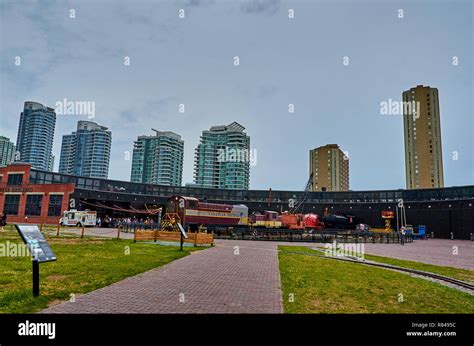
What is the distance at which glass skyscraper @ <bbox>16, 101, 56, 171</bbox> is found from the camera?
191 metres

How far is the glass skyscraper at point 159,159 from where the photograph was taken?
579 ft

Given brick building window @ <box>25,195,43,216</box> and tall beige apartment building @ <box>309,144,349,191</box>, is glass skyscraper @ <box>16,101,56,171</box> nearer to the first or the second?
brick building window @ <box>25,195,43,216</box>

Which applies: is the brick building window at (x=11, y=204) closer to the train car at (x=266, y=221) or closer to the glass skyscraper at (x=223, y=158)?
the train car at (x=266, y=221)

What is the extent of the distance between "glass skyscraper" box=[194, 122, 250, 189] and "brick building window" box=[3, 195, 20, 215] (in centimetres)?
10927

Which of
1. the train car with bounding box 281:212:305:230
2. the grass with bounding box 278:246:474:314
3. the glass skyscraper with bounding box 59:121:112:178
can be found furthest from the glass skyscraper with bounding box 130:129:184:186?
the grass with bounding box 278:246:474:314

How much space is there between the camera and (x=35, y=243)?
316 inches

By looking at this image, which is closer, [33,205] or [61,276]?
[61,276]

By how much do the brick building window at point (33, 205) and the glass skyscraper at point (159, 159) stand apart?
114434 millimetres

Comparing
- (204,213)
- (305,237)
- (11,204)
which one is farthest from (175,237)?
(11,204)

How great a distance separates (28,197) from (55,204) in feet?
20.1

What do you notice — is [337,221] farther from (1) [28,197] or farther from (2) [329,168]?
(2) [329,168]

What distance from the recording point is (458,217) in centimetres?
5906

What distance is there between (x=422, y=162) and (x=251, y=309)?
131291 mm
